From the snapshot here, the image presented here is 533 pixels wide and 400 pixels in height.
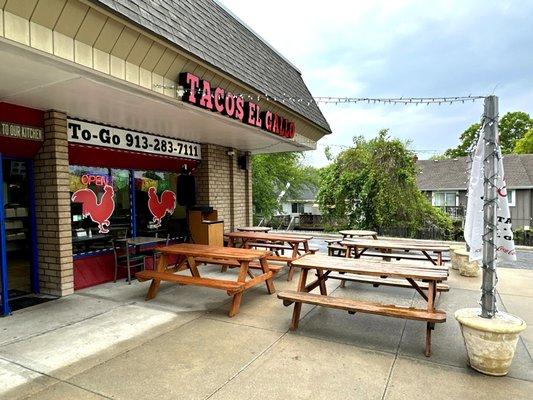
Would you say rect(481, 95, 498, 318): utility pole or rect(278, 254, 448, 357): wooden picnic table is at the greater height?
rect(481, 95, 498, 318): utility pole

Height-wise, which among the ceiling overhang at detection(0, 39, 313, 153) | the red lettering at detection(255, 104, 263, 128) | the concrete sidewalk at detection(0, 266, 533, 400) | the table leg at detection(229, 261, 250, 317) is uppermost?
the red lettering at detection(255, 104, 263, 128)

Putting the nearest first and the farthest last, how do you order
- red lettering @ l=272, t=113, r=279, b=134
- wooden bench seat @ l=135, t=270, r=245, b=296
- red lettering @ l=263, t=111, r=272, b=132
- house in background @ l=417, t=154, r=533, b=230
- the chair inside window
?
wooden bench seat @ l=135, t=270, r=245, b=296 → the chair inside window → red lettering @ l=263, t=111, r=272, b=132 → red lettering @ l=272, t=113, r=279, b=134 → house in background @ l=417, t=154, r=533, b=230

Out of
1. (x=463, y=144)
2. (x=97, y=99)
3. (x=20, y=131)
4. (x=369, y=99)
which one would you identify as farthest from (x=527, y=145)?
(x=20, y=131)

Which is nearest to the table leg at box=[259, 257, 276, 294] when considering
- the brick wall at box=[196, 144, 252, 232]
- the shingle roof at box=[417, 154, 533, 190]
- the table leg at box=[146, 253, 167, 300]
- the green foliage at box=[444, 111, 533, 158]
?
the table leg at box=[146, 253, 167, 300]

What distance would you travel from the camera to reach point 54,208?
5.05 m

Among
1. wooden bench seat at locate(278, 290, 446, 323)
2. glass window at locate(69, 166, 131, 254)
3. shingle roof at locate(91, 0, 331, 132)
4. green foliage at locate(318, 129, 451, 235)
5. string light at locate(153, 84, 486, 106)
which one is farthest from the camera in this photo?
green foliage at locate(318, 129, 451, 235)

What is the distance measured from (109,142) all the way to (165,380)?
14.8 ft

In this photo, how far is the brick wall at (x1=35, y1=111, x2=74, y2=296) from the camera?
5023 millimetres

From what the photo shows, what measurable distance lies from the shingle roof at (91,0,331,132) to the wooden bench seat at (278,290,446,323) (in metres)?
3.28

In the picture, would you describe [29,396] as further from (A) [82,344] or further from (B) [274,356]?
(B) [274,356]

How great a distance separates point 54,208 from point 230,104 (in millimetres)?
3035

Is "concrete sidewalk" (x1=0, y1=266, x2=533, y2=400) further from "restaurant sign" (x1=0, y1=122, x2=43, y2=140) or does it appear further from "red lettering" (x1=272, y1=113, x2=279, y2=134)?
"red lettering" (x1=272, y1=113, x2=279, y2=134)

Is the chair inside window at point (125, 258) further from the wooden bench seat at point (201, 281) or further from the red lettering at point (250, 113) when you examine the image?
the red lettering at point (250, 113)

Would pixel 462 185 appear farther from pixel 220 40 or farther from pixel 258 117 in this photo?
pixel 220 40
